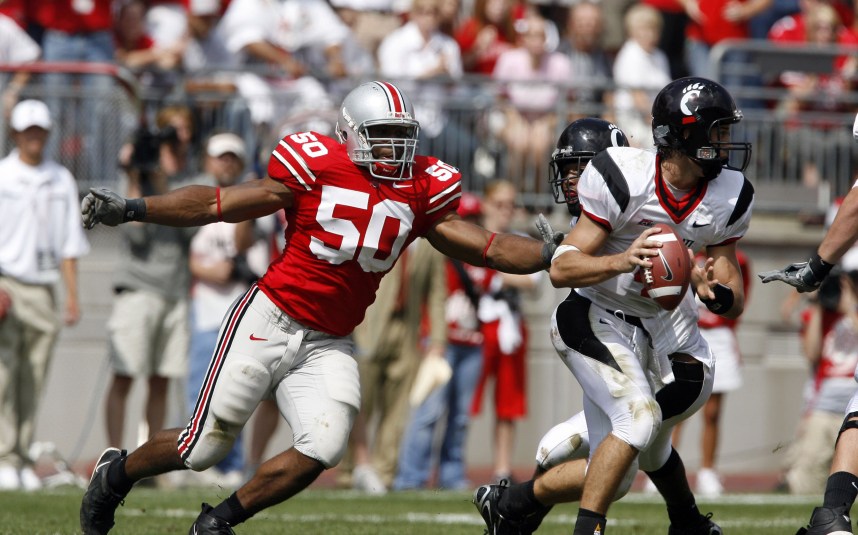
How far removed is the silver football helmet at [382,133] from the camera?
→ 566 centimetres

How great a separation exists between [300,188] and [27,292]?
4.29m

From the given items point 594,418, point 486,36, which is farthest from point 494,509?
point 486,36

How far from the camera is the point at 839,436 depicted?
554 cm

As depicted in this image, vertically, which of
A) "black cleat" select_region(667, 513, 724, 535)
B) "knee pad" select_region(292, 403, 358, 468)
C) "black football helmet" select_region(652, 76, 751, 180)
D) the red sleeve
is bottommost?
"black cleat" select_region(667, 513, 724, 535)

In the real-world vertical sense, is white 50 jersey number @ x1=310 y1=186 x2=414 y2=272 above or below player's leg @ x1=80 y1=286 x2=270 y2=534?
above

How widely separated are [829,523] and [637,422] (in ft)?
2.62

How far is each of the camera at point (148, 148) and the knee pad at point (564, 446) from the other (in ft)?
15.1

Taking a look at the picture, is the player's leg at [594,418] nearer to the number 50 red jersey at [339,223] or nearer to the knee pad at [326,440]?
the number 50 red jersey at [339,223]

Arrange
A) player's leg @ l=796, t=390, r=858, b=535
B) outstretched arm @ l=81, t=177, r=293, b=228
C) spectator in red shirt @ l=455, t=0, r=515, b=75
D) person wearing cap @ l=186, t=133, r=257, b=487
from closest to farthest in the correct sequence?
player's leg @ l=796, t=390, r=858, b=535, outstretched arm @ l=81, t=177, r=293, b=228, person wearing cap @ l=186, t=133, r=257, b=487, spectator in red shirt @ l=455, t=0, r=515, b=75

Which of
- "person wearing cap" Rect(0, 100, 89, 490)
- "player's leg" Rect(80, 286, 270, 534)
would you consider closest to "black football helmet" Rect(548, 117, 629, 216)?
"player's leg" Rect(80, 286, 270, 534)

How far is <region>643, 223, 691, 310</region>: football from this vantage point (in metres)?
5.16

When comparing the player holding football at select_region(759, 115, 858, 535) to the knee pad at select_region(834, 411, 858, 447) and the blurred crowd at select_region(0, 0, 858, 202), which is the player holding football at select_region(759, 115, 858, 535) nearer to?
the knee pad at select_region(834, 411, 858, 447)

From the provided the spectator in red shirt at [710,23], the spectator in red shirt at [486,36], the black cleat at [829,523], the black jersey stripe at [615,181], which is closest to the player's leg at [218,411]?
the black jersey stripe at [615,181]

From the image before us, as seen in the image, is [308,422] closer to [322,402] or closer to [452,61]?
[322,402]
